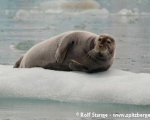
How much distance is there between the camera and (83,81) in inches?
296

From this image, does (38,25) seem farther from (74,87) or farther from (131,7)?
(74,87)

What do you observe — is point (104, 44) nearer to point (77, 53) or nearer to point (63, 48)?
point (77, 53)

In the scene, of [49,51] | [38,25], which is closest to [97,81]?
[49,51]

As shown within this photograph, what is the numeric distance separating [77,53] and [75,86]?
98 cm

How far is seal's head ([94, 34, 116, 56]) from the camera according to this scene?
25.7 feet

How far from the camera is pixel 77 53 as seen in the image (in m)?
8.24

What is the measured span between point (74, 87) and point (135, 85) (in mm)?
725

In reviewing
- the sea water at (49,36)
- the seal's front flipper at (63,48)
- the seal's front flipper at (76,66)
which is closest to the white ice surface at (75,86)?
the sea water at (49,36)

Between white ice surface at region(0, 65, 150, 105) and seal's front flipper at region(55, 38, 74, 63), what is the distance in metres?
0.47

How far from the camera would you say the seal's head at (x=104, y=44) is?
7820 mm

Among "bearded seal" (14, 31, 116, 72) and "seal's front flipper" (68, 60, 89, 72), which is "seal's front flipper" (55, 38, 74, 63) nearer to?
"bearded seal" (14, 31, 116, 72)

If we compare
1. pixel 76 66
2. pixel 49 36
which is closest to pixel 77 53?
pixel 76 66

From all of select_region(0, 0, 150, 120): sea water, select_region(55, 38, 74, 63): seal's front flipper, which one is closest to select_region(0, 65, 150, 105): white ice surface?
select_region(0, 0, 150, 120): sea water

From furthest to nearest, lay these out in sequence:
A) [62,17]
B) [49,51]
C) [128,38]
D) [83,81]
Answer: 1. [62,17]
2. [128,38]
3. [49,51]
4. [83,81]
